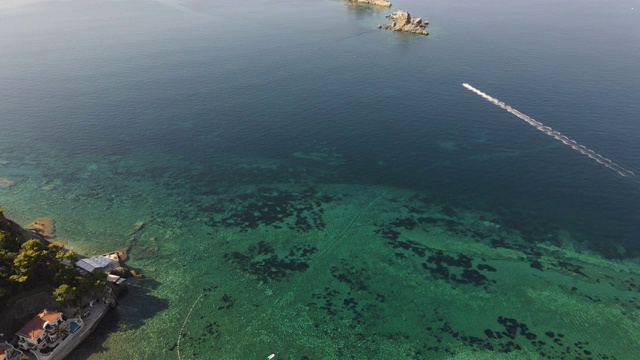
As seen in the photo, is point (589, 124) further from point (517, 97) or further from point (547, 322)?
point (547, 322)

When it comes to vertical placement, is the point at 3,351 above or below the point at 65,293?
below

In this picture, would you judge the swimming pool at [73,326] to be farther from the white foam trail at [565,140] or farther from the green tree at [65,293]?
the white foam trail at [565,140]

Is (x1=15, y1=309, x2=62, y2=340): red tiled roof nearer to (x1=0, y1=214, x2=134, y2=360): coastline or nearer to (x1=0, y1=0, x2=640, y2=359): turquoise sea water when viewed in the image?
(x1=0, y1=214, x2=134, y2=360): coastline

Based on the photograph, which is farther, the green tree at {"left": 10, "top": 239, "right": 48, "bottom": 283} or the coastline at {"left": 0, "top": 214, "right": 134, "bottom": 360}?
the green tree at {"left": 10, "top": 239, "right": 48, "bottom": 283}

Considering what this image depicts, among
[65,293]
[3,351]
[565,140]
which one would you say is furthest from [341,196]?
[565,140]

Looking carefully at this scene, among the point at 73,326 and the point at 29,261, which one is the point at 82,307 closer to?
the point at 73,326

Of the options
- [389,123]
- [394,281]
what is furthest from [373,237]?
[389,123]

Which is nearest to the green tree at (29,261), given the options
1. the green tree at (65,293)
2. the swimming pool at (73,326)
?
the green tree at (65,293)

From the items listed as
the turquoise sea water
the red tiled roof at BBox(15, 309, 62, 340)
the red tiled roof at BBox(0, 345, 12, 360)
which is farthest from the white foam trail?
the red tiled roof at BBox(0, 345, 12, 360)
